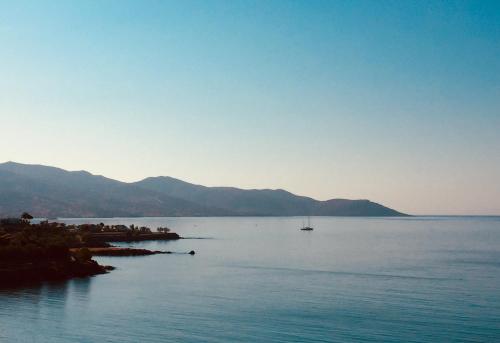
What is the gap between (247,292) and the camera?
3907 inches

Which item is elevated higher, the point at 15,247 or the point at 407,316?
the point at 15,247

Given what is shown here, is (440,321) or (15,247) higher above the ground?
(15,247)

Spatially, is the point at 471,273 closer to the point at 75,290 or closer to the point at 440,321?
the point at 440,321

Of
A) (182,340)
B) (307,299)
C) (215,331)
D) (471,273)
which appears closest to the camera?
(182,340)

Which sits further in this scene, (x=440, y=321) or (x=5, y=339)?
(x=440, y=321)

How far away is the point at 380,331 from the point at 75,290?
62.1 metres

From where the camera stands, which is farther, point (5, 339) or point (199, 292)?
point (199, 292)

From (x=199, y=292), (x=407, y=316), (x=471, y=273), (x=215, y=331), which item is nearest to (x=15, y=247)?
(x=199, y=292)

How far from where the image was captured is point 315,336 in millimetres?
64062

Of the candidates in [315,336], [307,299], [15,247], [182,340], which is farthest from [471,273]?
[15,247]

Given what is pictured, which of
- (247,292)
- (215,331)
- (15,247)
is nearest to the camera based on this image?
(215,331)

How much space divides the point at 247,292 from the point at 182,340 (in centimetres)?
3803

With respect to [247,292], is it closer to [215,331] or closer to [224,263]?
[215,331]

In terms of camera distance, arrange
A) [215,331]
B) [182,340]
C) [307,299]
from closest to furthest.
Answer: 1. [182,340]
2. [215,331]
3. [307,299]
